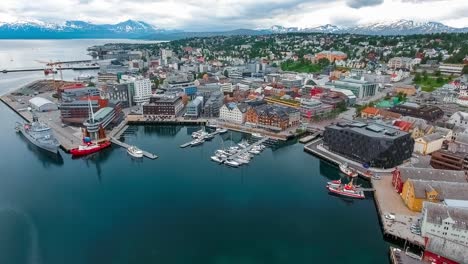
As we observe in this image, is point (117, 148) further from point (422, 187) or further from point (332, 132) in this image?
point (422, 187)

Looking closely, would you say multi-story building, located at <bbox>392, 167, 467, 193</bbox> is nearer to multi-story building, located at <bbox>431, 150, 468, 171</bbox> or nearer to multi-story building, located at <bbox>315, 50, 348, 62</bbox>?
multi-story building, located at <bbox>431, 150, 468, 171</bbox>

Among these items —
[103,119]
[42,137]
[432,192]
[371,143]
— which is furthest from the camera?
A: [103,119]

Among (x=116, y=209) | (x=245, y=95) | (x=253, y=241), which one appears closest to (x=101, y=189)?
(x=116, y=209)

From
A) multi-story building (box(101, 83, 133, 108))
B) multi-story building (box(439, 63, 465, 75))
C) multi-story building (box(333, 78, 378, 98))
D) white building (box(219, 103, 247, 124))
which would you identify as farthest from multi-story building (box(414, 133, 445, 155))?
multi-story building (box(439, 63, 465, 75))

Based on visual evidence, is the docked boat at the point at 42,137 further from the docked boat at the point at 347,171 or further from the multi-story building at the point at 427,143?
the multi-story building at the point at 427,143

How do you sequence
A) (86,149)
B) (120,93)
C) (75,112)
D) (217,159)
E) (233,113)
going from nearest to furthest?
(217,159) < (86,149) < (75,112) < (233,113) < (120,93)

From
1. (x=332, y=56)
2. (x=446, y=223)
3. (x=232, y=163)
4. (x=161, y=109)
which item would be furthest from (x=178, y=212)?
(x=332, y=56)

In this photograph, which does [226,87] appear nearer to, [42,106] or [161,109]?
[161,109]
